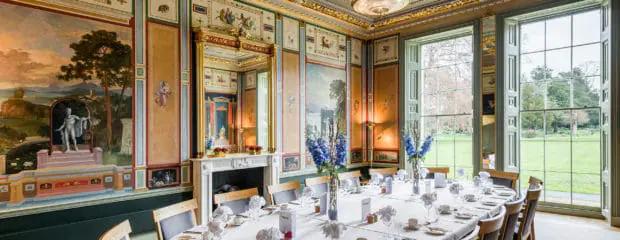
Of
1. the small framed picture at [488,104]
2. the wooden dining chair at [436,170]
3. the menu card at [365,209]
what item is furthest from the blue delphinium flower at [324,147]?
the small framed picture at [488,104]

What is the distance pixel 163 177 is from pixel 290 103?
2488 millimetres

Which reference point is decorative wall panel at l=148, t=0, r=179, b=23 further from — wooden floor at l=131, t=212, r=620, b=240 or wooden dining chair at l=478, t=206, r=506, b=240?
wooden dining chair at l=478, t=206, r=506, b=240

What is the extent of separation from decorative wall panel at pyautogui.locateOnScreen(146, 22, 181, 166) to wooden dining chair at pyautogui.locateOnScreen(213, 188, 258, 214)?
61.4 inches

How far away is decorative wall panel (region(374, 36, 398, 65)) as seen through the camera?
7.46m

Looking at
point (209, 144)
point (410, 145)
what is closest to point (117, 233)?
point (209, 144)

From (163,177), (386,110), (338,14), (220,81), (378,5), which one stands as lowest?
(163,177)

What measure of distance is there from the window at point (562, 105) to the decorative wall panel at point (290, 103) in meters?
4.03

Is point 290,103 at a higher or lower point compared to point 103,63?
lower

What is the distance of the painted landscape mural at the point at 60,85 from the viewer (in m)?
3.58

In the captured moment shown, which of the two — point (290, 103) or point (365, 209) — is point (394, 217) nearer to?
point (365, 209)

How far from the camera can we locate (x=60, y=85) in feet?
12.7

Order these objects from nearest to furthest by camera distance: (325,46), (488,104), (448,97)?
(488,104), (325,46), (448,97)

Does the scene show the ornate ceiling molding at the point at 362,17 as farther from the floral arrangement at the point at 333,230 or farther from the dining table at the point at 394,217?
the floral arrangement at the point at 333,230

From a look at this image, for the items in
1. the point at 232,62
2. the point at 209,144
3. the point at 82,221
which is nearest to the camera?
the point at 82,221
